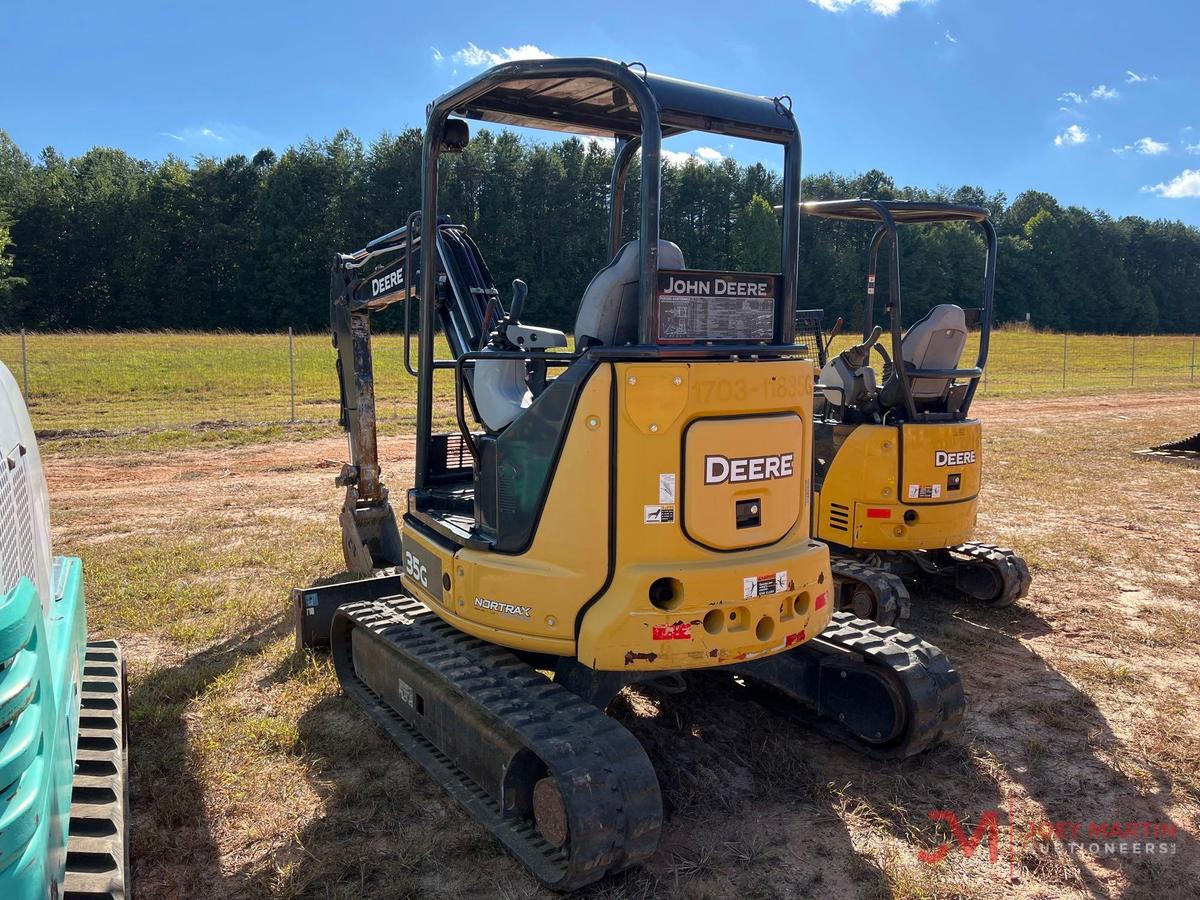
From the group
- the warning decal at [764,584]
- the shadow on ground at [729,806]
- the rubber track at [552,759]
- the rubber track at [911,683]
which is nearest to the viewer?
the rubber track at [552,759]

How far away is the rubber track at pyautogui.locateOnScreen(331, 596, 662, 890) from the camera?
3.54 metres

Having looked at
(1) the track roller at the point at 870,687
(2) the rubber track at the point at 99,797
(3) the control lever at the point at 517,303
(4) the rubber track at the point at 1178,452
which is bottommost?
(1) the track roller at the point at 870,687

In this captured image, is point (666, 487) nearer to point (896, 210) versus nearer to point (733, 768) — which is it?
point (733, 768)

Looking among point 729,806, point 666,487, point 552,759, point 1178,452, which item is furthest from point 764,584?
point 1178,452

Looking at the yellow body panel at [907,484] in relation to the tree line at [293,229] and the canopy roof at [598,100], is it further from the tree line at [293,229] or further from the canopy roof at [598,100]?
the tree line at [293,229]

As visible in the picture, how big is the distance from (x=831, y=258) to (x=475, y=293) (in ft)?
152

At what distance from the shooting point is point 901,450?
709cm

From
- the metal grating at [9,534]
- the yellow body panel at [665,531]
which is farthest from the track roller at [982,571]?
the metal grating at [9,534]

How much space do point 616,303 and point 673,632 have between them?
147cm

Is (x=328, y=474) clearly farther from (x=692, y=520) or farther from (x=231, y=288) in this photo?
(x=231, y=288)

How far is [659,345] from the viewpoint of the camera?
3969 mm

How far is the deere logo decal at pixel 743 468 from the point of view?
4.00 meters

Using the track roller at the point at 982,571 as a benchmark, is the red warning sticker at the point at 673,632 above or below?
above

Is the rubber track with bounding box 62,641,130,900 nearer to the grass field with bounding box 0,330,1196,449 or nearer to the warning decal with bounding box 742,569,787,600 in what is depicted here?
the warning decal with bounding box 742,569,787,600
